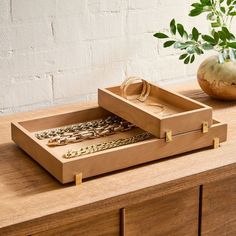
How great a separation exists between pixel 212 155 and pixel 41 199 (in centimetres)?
44

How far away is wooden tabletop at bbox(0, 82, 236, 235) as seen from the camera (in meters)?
1.16

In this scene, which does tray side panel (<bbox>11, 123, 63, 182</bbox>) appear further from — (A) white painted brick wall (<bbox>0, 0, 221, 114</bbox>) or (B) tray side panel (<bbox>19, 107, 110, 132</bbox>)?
(A) white painted brick wall (<bbox>0, 0, 221, 114</bbox>)

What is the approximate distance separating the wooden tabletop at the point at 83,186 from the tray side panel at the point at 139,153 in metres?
0.02

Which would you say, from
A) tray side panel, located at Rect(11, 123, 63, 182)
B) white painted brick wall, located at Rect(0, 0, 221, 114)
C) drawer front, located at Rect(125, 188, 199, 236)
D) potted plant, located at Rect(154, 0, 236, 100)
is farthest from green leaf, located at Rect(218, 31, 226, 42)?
tray side panel, located at Rect(11, 123, 63, 182)

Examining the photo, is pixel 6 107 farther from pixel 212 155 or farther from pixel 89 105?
pixel 212 155

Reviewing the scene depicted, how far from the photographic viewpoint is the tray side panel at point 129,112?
140 cm

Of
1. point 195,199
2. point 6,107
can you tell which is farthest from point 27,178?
point 6,107

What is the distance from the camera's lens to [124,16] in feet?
6.22

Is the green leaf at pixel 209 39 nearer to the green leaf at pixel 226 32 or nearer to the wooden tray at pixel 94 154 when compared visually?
the green leaf at pixel 226 32

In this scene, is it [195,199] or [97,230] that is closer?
[97,230]

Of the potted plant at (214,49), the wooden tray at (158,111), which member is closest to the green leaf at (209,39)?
the potted plant at (214,49)

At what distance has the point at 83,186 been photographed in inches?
50.1

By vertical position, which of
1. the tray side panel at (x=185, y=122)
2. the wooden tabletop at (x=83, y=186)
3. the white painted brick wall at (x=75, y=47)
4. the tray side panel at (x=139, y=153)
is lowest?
the wooden tabletop at (x=83, y=186)

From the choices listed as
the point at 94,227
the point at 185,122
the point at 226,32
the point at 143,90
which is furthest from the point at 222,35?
the point at 94,227
